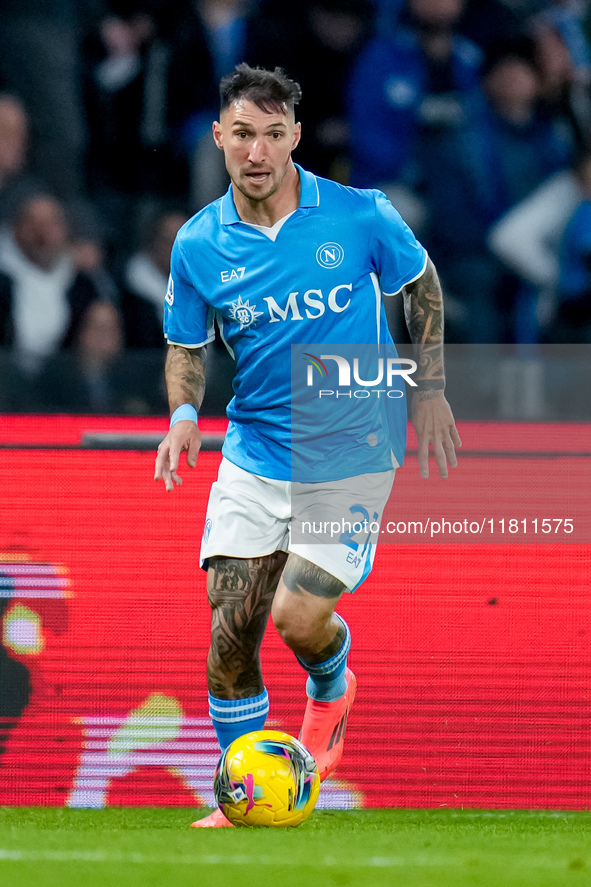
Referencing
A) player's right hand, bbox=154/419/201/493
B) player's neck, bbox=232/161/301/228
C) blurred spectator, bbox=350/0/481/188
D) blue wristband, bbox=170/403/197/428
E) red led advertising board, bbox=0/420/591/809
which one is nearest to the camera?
player's right hand, bbox=154/419/201/493

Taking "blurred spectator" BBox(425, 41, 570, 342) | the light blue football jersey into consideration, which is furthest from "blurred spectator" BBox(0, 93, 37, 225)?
the light blue football jersey

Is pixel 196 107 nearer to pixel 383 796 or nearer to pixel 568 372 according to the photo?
pixel 568 372

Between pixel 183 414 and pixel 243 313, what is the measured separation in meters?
0.34

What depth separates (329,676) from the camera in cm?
354

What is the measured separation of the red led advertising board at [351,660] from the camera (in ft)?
12.7

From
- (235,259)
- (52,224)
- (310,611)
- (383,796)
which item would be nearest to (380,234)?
(235,259)

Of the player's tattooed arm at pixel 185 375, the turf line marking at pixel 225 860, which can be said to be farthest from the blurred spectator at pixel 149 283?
the turf line marking at pixel 225 860

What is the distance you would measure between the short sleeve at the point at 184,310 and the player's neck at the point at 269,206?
225mm

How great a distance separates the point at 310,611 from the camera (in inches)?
130

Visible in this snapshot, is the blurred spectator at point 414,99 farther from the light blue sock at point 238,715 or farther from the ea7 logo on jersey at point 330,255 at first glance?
the light blue sock at point 238,715

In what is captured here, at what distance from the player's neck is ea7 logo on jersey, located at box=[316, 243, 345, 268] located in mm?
160

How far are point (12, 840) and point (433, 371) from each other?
68.4 inches

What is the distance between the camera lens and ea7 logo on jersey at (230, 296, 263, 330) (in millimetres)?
3443

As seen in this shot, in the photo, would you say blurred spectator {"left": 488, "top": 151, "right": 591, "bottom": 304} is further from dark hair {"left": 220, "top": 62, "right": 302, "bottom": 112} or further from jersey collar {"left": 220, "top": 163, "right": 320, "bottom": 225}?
dark hair {"left": 220, "top": 62, "right": 302, "bottom": 112}
